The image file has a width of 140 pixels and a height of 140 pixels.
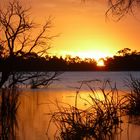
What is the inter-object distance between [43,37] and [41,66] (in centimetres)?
215

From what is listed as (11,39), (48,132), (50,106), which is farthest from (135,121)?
(11,39)

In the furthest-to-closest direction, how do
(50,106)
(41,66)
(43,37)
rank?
1. (41,66)
2. (43,37)
3. (50,106)

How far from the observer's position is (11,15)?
21391 millimetres

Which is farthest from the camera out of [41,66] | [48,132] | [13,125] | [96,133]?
[41,66]

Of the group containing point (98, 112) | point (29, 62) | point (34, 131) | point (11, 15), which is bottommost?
point (34, 131)

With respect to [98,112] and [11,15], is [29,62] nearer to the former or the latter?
[11,15]

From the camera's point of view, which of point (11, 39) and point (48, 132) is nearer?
point (48, 132)

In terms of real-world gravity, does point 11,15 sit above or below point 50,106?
above

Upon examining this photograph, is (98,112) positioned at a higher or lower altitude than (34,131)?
higher

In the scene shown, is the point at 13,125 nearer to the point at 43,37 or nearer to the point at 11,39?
the point at 11,39

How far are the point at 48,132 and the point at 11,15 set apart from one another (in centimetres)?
943

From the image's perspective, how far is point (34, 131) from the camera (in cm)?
1416

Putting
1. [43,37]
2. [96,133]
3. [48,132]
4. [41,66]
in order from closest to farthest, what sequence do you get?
[96,133], [48,132], [43,37], [41,66]

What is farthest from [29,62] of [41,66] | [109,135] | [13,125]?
[109,135]
